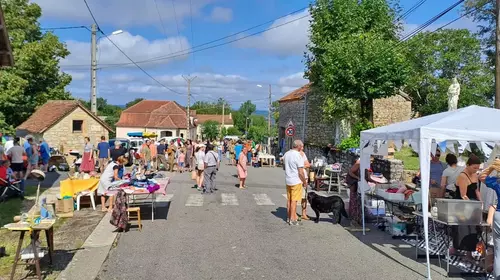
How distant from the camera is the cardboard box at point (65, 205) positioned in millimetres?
11945

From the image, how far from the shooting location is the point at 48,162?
24094mm

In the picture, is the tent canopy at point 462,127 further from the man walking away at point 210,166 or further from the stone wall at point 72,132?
the stone wall at point 72,132

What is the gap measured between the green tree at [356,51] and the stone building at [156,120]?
43509 millimetres

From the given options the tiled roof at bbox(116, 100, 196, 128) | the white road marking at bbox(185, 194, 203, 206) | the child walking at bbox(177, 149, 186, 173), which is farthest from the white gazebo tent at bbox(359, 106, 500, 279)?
the tiled roof at bbox(116, 100, 196, 128)

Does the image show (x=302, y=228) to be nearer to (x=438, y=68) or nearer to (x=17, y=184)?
(x=17, y=184)

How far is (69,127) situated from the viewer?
32.1 meters

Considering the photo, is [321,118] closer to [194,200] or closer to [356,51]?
[356,51]

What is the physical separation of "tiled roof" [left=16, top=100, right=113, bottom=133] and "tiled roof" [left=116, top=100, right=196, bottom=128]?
1493 inches

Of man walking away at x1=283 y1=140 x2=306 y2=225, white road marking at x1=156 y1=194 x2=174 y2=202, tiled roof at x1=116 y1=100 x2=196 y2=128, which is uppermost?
tiled roof at x1=116 y1=100 x2=196 y2=128

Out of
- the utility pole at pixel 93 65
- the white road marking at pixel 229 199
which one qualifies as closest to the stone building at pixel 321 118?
the utility pole at pixel 93 65

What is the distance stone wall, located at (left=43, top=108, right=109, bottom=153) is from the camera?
3186 cm

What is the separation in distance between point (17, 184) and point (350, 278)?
431 inches

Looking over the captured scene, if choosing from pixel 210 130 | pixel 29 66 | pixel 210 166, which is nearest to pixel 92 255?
pixel 210 166

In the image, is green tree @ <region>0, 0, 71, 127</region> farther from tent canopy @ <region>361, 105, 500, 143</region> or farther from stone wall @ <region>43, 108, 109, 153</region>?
tent canopy @ <region>361, 105, 500, 143</region>
